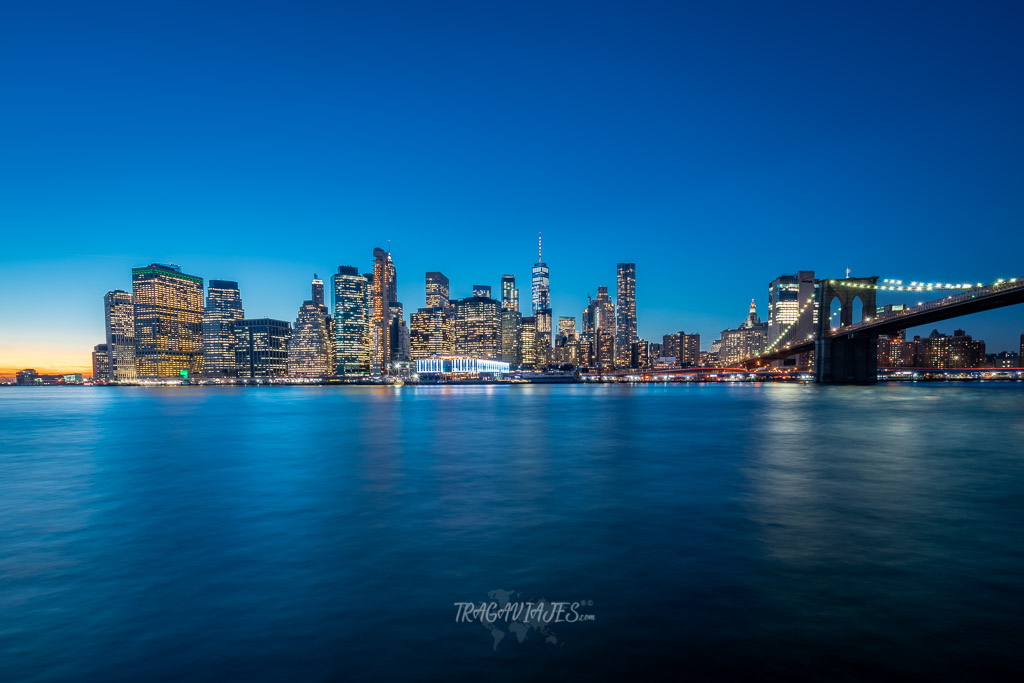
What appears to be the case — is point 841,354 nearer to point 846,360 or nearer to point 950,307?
point 846,360

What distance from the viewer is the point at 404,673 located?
701cm

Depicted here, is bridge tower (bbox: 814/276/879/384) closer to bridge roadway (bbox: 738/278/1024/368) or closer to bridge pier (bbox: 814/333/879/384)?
bridge pier (bbox: 814/333/879/384)

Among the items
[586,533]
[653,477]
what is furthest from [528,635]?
[653,477]

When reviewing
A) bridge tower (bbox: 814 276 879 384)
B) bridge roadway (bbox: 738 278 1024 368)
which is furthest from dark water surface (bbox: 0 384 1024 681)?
bridge tower (bbox: 814 276 879 384)

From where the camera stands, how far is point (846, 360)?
362 ft

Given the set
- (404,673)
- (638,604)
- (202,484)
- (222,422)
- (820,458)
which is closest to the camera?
(404,673)

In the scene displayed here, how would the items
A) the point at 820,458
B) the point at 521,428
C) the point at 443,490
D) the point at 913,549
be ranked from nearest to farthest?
the point at 913,549 → the point at 443,490 → the point at 820,458 → the point at 521,428

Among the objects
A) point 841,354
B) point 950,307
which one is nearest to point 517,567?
point 950,307

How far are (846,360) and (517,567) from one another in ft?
403

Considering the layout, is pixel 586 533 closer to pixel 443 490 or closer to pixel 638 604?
pixel 638 604

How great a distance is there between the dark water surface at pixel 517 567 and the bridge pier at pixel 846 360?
93.8 metres

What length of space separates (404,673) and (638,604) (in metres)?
4.29

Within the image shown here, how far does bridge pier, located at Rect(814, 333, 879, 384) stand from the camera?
Answer: 10912 cm

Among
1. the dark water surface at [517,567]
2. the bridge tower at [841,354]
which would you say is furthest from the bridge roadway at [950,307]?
the dark water surface at [517,567]
